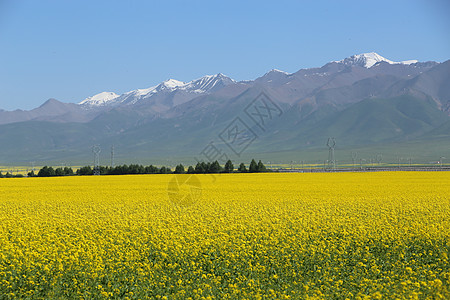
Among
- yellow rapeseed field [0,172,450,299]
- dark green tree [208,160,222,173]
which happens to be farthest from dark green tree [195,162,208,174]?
yellow rapeseed field [0,172,450,299]

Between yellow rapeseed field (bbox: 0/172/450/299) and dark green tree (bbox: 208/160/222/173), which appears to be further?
dark green tree (bbox: 208/160/222/173)

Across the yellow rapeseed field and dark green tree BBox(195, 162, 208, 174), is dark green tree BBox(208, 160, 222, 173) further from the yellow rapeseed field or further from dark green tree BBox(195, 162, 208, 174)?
the yellow rapeseed field

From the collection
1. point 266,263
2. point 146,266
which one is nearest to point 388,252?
point 266,263

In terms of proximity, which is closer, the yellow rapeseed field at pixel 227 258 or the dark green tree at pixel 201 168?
the yellow rapeseed field at pixel 227 258

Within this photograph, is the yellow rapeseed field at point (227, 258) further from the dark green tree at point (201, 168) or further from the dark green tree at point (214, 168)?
the dark green tree at point (201, 168)

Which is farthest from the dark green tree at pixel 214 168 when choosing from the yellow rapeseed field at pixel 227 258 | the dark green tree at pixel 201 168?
the yellow rapeseed field at pixel 227 258

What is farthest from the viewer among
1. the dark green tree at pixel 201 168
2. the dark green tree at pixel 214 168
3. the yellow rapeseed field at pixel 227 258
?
the dark green tree at pixel 201 168

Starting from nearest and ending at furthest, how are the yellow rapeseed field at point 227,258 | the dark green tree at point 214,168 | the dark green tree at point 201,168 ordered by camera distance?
the yellow rapeseed field at point 227,258 → the dark green tree at point 214,168 → the dark green tree at point 201,168

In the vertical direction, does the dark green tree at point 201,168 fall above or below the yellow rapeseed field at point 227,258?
above

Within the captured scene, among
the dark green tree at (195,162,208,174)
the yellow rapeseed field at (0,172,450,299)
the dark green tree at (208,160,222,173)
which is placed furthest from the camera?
the dark green tree at (195,162,208,174)

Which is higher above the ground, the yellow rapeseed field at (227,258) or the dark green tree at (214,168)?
the dark green tree at (214,168)

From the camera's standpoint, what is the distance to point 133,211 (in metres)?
28.2

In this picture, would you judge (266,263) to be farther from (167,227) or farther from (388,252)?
(167,227)

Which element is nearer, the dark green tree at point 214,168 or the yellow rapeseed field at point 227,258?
the yellow rapeseed field at point 227,258
